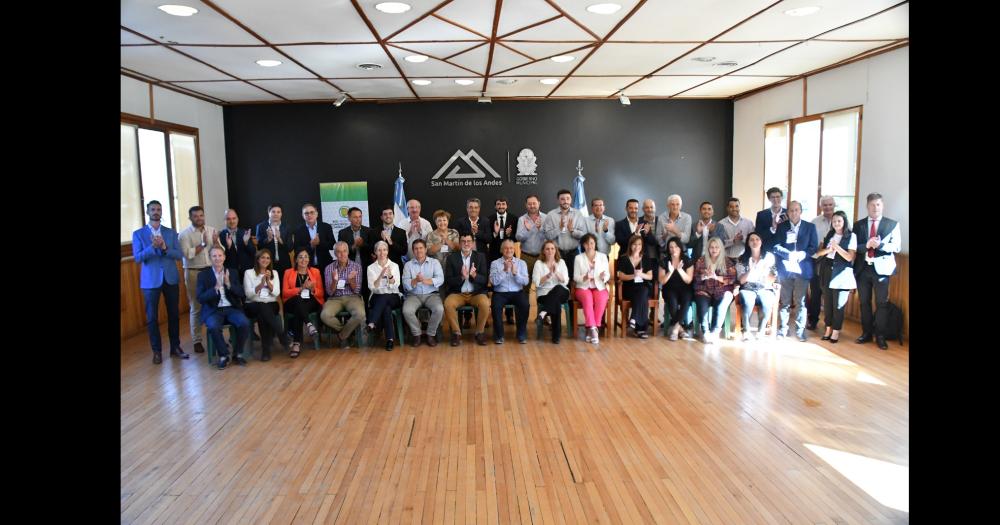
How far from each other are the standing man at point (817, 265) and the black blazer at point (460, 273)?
3779 mm

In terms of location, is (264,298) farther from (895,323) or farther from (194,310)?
(895,323)

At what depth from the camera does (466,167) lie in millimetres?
11672

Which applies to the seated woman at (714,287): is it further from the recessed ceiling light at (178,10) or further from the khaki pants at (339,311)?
the recessed ceiling light at (178,10)

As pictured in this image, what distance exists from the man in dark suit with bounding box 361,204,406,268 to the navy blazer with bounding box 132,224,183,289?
206 centimetres

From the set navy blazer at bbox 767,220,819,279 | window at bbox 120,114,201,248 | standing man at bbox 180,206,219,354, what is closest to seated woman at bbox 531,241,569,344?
navy blazer at bbox 767,220,819,279

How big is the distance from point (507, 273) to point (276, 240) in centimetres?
270

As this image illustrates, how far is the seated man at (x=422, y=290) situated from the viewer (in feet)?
24.1

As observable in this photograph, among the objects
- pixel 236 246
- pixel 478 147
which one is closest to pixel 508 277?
pixel 236 246

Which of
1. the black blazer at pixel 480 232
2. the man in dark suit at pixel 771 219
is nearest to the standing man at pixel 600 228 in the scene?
the black blazer at pixel 480 232

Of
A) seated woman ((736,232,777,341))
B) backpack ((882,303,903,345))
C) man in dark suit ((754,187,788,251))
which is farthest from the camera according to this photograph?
man in dark suit ((754,187,788,251))

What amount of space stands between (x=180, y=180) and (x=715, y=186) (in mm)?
8828

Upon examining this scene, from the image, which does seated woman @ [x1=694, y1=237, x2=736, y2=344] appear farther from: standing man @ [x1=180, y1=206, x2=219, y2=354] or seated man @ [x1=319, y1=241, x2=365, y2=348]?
standing man @ [x1=180, y1=206, x2=219, y2=354]

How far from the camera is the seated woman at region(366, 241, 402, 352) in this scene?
7262mm
